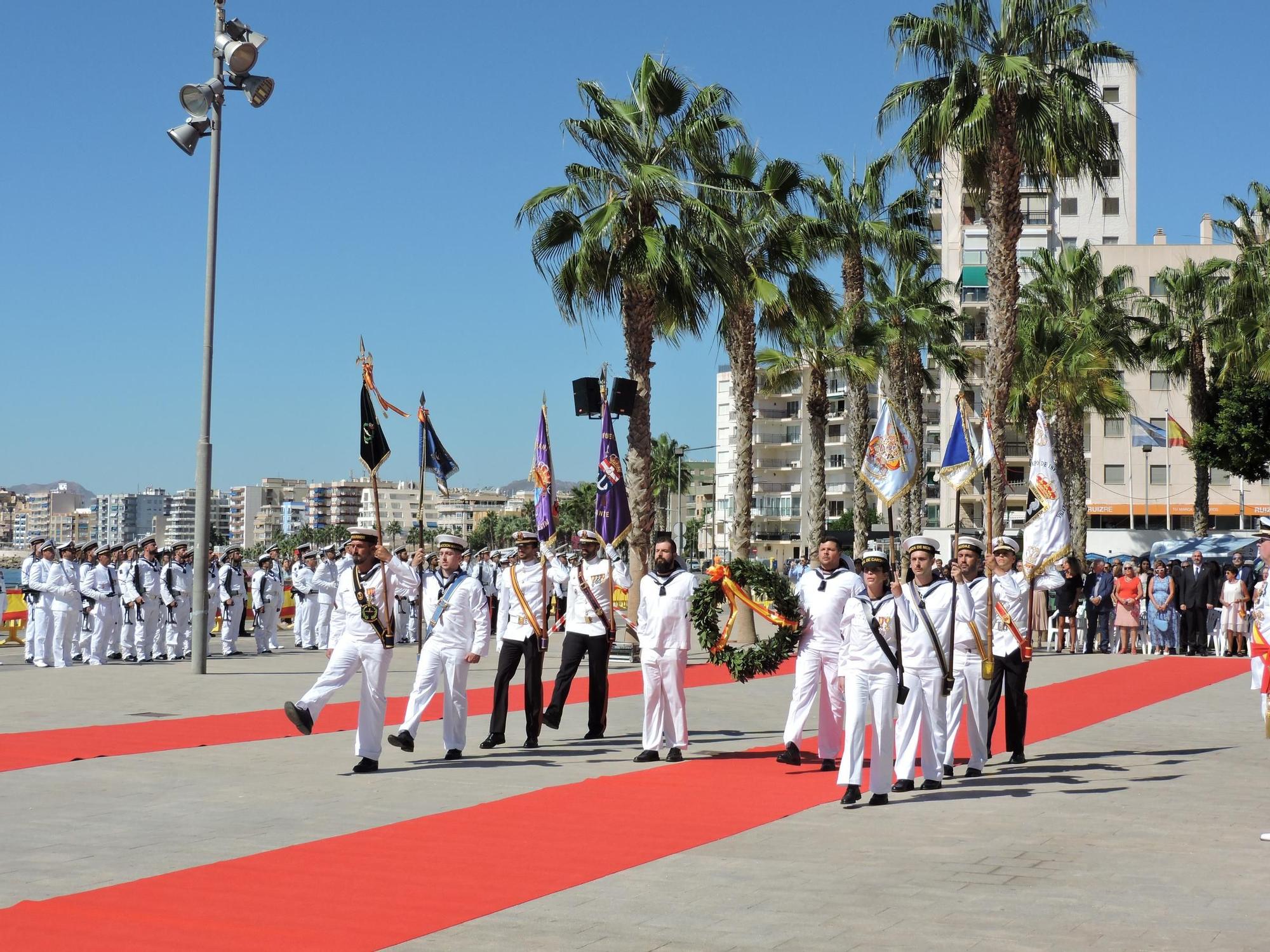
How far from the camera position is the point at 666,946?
6.00 meters

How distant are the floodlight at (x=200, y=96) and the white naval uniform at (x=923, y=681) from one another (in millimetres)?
12597

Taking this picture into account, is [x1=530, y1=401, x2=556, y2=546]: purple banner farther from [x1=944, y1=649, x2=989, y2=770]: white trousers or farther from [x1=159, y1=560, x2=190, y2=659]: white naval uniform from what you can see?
[x1=944, y1=649, x2=989, y2=770]: white trousers

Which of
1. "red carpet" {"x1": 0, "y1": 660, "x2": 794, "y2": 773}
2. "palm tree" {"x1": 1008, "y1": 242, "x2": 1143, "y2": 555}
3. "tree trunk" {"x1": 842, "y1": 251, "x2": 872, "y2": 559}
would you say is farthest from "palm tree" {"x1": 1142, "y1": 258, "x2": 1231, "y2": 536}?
"red carpet" {"x1": 0, "y1": 660, "x2": 794, "y2": 773}

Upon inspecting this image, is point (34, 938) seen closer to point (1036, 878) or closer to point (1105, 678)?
point (1036, 878)

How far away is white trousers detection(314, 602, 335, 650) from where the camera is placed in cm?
2878

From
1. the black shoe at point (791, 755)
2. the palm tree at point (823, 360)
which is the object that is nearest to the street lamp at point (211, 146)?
the black shoe at point (791, 755)

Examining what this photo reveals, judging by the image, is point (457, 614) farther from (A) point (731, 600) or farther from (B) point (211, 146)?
(B) point (211, 146)

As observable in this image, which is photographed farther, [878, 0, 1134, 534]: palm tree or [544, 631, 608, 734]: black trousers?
[878, 0, 1134, 534]: palm tree

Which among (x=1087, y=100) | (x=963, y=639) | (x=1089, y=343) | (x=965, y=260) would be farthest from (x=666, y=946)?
(x=965, y=260)

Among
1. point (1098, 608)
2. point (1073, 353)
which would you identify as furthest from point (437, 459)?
point (1073, 353)

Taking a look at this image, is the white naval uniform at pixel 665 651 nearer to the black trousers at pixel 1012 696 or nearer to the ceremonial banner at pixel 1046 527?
the black trousers at pixel 1012 696

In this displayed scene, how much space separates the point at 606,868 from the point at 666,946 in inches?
68.2

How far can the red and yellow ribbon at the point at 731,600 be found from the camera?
12.3 metres

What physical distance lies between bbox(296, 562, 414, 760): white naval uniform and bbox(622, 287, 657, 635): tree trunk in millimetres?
11835
